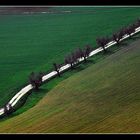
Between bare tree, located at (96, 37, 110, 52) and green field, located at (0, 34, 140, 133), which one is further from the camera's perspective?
bare tree, located at (96, 37, 110, 52)

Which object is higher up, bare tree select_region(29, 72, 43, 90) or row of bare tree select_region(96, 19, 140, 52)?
row of bare tree select_region(96, 19, 140, 52)

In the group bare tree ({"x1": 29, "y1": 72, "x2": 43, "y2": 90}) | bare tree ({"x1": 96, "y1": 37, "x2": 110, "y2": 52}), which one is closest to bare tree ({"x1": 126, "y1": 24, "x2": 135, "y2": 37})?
bare tree ({"x1": 96, "y1": 37, "x2": 110, "y2": 52})

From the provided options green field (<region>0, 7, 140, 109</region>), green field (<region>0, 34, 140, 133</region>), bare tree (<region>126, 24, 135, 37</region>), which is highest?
green field (<region>0, 7, 140, 109</region>)

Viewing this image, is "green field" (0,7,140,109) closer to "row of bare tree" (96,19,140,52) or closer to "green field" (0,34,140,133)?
"row of bare tree" (96,19,140,52)

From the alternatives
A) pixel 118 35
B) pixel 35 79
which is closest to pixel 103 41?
pixel 118 35

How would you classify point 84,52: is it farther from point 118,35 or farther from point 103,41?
point 118,35
